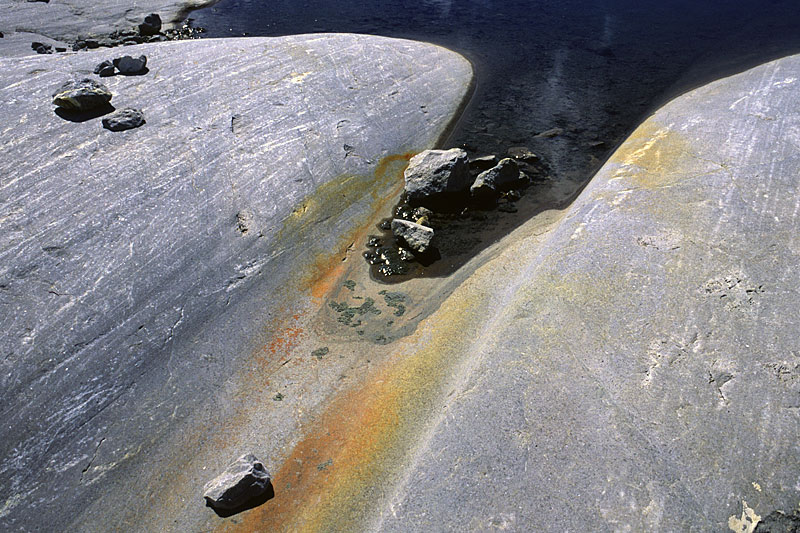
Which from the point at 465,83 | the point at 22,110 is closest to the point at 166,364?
the point at 22,110

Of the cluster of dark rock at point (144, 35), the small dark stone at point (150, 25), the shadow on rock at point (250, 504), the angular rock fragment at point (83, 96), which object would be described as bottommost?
the shadow on rock at point (250, 504)

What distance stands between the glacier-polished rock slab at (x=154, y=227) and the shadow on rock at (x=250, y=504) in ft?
1.34

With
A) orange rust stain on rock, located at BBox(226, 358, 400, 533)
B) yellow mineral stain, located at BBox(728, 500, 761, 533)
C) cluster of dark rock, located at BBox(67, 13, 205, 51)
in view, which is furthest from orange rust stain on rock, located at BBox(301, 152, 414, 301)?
cluster of dark rock, located at BBox(67, 13, 205, 51)

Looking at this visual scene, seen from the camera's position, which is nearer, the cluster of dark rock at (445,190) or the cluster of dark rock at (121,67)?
the cluster of dark rock at (445,190)

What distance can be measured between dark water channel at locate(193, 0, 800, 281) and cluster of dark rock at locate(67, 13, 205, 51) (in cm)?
38

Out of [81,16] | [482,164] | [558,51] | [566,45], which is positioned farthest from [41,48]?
[566,45]

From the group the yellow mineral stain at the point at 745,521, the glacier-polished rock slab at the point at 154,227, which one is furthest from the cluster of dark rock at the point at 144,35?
the yellow mineral stain at the point at 745,521

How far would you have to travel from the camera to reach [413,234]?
4.12 metres

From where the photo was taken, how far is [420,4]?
32.1ft

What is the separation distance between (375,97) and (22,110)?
3.09 meters

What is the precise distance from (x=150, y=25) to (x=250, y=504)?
26.3 feet

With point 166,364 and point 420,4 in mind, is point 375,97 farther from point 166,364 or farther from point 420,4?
point 420,4

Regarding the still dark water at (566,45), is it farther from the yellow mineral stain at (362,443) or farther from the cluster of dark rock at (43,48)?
the yellow mineral stain at (362,443)

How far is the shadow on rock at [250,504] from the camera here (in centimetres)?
267
